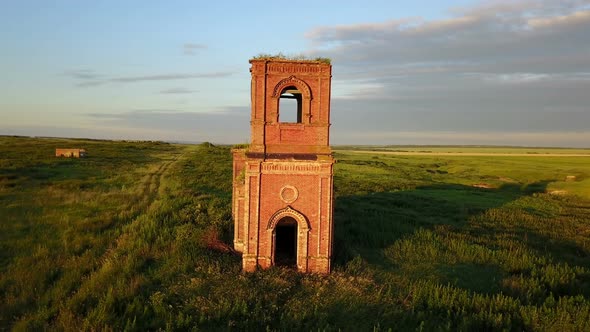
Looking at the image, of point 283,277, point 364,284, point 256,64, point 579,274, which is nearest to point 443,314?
point 364,284

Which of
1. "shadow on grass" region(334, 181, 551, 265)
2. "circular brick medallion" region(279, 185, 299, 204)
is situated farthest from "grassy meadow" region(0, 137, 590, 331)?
"circular brick medallion" region(279, 185, 299, 204)

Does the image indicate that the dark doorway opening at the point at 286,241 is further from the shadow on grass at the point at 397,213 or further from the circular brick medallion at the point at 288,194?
the circular brick medallion at the point at 288,194

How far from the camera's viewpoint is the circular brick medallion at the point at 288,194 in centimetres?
1672

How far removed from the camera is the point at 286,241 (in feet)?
71.7

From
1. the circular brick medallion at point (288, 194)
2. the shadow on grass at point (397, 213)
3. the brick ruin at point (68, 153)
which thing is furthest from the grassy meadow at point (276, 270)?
the brick ruin at point (68, 153)

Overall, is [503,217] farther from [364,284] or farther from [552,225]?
Result: [364,284]

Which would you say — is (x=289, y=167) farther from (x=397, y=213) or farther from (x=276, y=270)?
(x=397, y=213)

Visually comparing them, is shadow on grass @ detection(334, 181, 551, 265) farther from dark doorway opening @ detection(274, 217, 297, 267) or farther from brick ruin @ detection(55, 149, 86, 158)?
brick ruin @ detection(55, 149, 86, 158)

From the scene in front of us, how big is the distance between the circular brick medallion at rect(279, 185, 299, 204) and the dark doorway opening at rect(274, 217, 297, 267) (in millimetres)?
2695

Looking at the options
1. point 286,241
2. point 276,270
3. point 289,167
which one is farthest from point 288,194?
point 286,241

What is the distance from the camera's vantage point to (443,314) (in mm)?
13930

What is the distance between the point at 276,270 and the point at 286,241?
546 cm

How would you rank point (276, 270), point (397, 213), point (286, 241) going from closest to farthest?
point (276, 270) < point (286, 241) < point (397, 213)

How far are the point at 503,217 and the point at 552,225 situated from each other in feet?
10.1
